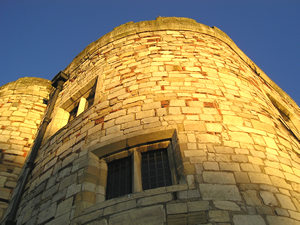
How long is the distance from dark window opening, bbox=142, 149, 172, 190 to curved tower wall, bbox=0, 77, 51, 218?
3.67m

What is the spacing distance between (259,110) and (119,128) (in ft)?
7.90

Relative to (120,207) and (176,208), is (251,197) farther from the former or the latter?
(120,207)

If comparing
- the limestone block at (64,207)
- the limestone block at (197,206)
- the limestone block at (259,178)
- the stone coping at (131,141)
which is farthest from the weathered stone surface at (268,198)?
the limestone block at (64,207)

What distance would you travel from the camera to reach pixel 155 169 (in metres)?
3.49

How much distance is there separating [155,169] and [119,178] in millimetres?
541

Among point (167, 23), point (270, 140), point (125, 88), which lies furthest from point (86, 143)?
point (167, 23)

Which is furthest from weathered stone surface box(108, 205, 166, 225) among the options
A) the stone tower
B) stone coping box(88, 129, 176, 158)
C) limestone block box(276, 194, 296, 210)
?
limestone block box(276, 194, 296, 210)

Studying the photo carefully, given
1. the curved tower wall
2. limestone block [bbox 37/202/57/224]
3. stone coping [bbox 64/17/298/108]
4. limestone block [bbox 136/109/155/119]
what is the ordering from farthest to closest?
stone coping [bbox 64/17/298/108] → the curved tower wall → limestone block [bbox 136/109/155/119] → limestone block [bbox 37/202/57/224]

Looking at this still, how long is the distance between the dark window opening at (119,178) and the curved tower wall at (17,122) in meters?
3.14

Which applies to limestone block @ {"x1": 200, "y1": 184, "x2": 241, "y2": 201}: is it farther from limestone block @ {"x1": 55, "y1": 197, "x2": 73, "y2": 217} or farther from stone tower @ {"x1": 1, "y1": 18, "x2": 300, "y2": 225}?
limestone block @ {"x1": 55, "y1": 197, "x2": 73, "y2": 217}

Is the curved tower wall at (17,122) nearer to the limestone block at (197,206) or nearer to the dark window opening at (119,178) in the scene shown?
the dark window opening at (119,178)

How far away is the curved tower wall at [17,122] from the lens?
5.89 metres

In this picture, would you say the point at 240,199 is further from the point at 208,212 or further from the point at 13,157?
the point at 13,157

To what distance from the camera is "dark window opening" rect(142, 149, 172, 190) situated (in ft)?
10.9
